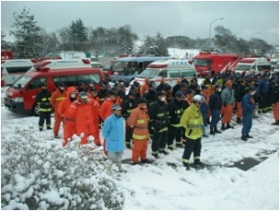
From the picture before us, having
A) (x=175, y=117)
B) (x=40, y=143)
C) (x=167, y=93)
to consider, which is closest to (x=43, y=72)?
(x=167, y=93)

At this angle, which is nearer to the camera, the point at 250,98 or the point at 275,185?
the point at 275,185

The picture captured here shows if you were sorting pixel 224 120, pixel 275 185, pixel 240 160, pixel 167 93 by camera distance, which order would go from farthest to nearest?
pixel 224 120, pixel 167 93, pixel 240 160, pixel 275 185

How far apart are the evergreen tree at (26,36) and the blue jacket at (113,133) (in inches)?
1481

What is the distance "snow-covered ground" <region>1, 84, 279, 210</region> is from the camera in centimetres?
663

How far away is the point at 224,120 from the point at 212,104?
1.23 m

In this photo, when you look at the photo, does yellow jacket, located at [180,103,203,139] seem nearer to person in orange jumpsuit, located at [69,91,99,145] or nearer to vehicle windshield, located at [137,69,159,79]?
person in orange jumpsuit, located at [69,91,99,145]

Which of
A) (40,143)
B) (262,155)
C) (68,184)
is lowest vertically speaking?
(262,155)

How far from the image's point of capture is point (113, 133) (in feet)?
25.8

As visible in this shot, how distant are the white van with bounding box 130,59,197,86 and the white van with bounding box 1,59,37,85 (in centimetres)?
1136

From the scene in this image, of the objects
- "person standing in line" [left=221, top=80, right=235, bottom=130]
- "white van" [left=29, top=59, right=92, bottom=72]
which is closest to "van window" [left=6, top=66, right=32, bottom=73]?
"white van" [left=29, top=59, right=92, bottom=72]

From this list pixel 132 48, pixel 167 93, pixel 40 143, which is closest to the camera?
pixel 40 143

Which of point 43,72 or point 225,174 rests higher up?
point 43,72

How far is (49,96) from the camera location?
1225 centimetres

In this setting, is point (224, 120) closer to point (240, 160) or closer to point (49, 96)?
point (240, 160)
